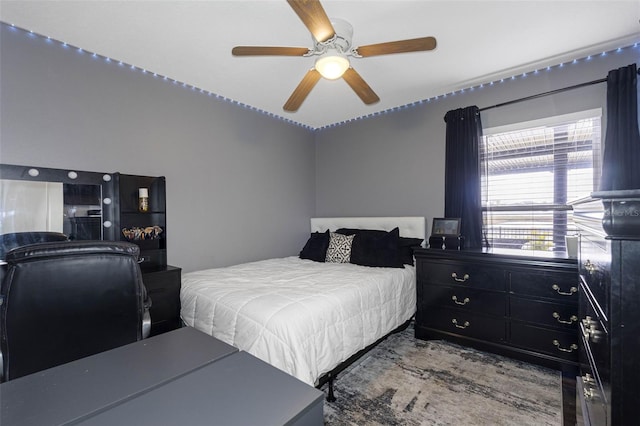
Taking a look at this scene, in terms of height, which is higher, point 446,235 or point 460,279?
point 446,235

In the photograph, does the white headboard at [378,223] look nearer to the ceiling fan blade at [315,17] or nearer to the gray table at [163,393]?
the ceiling fan blade at [315,17]

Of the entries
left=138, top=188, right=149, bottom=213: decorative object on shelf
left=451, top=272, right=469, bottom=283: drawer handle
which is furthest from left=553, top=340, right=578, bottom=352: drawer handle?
left=138, top=188, right=149, bottom=213: decorative object on shelf

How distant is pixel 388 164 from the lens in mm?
3783

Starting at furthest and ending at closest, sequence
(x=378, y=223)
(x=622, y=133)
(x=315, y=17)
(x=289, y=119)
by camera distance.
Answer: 1. (x=289, y=119)
2. (x=378, y=223)
3. (x=622, y=133)
4. (x=315, y=17)

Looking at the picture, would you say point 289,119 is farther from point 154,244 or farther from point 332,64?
point 154,244

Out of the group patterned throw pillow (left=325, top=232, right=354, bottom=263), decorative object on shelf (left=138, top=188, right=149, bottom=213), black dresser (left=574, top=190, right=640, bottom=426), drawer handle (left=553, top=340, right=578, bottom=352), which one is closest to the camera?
black dresser (left=574, top=190, right=640, bottom=426)

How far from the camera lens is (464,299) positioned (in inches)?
Answer: 103

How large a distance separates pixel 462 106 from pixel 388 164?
1059mm

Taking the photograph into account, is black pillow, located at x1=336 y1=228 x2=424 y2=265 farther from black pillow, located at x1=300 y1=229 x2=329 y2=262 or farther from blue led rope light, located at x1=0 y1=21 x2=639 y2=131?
blue led rope light, located at x1=0 y1=21 x2=639 y2=131

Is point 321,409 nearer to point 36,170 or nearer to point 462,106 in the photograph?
point 36,170

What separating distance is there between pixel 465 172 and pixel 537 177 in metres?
0.65

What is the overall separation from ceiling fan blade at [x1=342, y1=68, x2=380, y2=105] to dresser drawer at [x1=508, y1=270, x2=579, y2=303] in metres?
1.91

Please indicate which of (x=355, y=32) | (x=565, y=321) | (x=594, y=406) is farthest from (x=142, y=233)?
(x=565, y=321)

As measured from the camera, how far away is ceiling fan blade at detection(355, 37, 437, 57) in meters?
1.79
